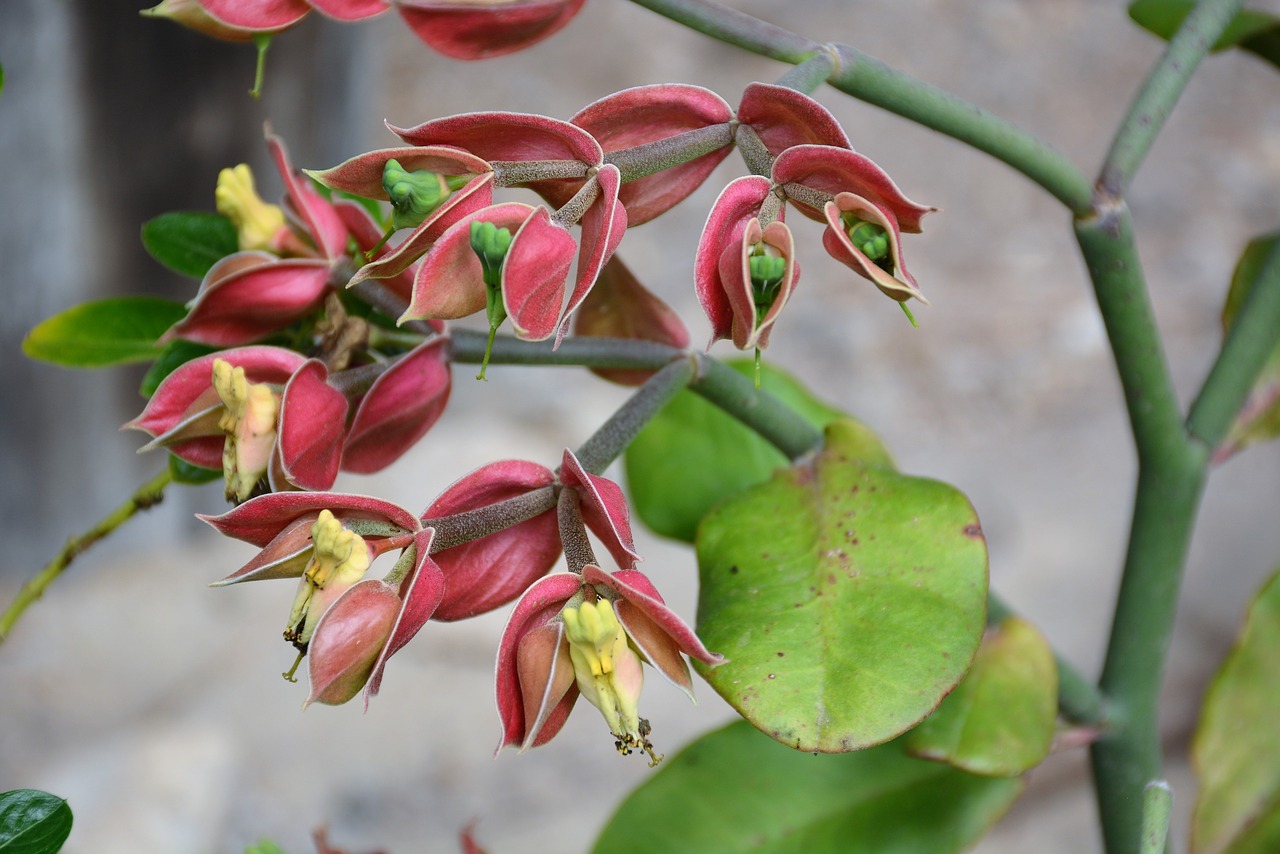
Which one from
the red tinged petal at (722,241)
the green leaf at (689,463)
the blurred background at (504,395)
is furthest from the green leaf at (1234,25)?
the blurred background at (504,395)

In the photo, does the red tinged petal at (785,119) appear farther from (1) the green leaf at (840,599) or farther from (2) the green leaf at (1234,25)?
(2) the green leaf at (1234,25)

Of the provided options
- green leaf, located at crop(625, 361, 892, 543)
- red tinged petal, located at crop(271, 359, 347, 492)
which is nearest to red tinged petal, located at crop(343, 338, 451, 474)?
red tinged petal, located at crop(271, 359, 347, 492)

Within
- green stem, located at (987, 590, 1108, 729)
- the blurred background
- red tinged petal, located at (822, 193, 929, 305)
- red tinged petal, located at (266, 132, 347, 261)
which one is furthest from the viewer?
the blurred background

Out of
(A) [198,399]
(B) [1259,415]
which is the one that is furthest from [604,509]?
(B) [1259,415]

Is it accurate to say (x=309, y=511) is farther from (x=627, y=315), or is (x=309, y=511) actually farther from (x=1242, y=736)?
(x=1242, y=736)

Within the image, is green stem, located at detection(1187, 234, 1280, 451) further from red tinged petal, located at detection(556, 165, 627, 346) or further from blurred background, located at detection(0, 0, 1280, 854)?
blurred background, located at detection(0, 0, 1280, 854)

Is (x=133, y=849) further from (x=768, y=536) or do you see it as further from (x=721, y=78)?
(x=721, y=78)

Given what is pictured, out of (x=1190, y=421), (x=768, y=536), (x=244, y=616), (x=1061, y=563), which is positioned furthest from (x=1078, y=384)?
(x=768, y=536)
